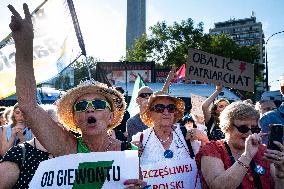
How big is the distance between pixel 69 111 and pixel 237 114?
4.33 feet

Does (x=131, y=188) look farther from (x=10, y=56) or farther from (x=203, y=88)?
(x=203, y=88)

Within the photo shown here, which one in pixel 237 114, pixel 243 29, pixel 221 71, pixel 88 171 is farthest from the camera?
pixel 243 29

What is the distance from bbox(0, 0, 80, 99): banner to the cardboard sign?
266 centimetres

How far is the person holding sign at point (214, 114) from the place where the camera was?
16.7 ft

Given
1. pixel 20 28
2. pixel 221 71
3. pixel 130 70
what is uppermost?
pixel 130 70

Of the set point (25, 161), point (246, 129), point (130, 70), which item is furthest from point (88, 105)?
point (130, 70)

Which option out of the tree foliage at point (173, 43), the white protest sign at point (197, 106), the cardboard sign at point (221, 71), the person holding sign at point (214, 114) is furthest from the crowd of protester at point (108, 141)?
the tree foliage at point (173, 43)

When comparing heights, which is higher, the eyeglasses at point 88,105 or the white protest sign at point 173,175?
the eyeglasses at point 88,105

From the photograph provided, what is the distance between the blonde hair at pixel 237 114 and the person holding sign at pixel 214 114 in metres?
1.77

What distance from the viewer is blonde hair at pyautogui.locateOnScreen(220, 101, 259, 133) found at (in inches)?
124

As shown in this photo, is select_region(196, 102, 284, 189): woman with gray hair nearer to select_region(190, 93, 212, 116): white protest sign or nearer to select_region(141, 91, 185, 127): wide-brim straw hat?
select_region(141, 91, 185, 127): wide-brim straw hat

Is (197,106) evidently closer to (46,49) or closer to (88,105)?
(46,49)

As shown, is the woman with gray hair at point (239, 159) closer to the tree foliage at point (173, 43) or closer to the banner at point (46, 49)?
the banner at point (46, 49)

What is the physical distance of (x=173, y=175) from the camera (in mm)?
3551
